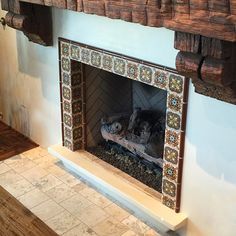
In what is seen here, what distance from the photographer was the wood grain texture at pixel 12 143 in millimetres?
2647

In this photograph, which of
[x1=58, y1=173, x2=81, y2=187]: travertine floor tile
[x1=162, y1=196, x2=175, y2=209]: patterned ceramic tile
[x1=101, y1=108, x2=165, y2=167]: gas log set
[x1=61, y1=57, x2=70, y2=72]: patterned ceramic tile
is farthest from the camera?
[x1=58, y1=173, x2=81, y2=187]: travertine floor tile

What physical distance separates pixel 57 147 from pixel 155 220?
2.89 ft

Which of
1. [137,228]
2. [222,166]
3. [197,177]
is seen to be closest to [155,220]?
[137,228]

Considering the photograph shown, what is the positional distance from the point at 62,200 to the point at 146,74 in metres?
0.88

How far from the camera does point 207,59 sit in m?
1.24

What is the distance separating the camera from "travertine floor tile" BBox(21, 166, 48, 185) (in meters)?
2.33

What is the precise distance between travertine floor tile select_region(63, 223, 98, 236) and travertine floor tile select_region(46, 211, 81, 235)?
24 mm

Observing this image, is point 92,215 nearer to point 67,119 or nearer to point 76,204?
point 76,204

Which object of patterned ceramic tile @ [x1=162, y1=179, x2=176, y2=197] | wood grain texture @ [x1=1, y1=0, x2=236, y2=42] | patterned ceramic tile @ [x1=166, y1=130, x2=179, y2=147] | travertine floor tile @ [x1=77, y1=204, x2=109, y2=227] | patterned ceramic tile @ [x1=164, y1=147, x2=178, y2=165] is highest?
wood grain texture @ [x1=1, y1=0, x2=236, y2=42]

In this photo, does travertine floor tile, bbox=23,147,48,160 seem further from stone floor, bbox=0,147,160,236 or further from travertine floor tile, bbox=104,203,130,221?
travertine floor tile, bbox=104,203,130,221

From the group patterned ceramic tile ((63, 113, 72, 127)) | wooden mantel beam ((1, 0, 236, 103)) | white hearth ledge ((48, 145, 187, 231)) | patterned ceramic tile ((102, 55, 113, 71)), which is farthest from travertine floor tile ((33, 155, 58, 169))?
wooden mantel beam ((1, 0, 236, 103))

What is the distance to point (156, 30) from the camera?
64.4 inches

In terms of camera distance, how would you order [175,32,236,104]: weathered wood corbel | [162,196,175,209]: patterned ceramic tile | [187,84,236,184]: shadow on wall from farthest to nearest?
1. [162,196,175,209]: patterned ceramic tile
2. [187,84,236,184]: shadow on wall
3. [175,32,236,104]: weathered wood corbel

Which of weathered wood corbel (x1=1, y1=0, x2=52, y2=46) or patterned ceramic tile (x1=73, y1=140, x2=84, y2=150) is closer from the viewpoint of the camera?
weathered wood corbel (x1=1, y1=0, x2=52, y2=46)
